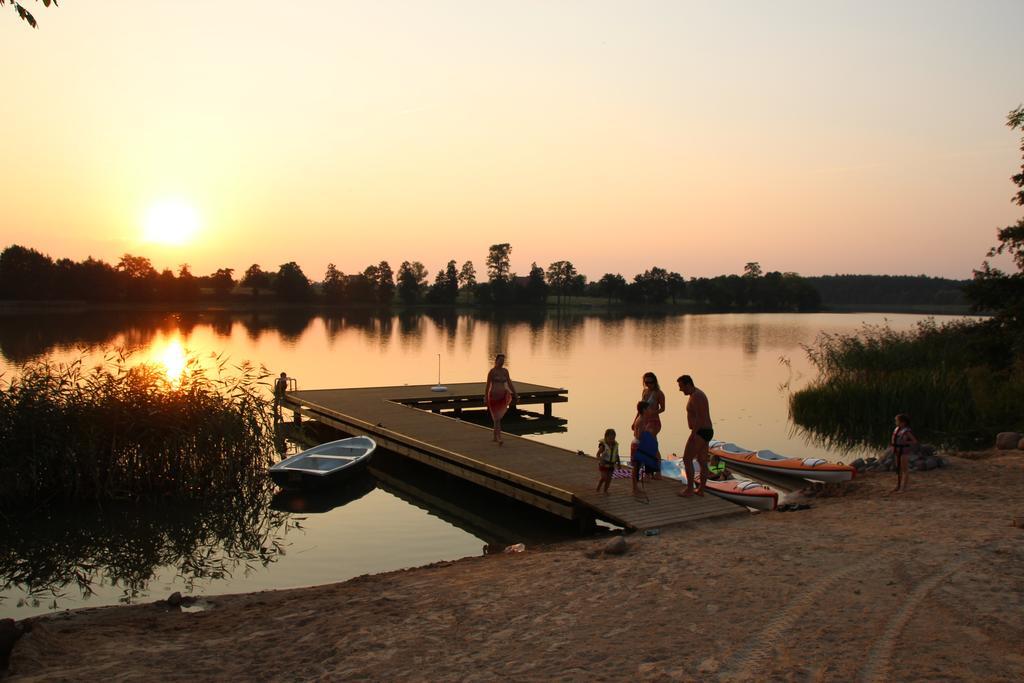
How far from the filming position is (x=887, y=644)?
5.92m

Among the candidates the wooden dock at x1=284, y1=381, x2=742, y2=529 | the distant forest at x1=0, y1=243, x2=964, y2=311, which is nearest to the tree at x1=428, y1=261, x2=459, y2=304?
the distant forest at x1=0, y1=243, x2=964, y2=311

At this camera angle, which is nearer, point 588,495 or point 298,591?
point 298,591

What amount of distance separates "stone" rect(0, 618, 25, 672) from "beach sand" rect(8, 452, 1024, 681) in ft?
0.36

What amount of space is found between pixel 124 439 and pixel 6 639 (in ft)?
23.0

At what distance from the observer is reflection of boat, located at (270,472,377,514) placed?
13.4 meters

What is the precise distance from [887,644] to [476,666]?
326 cm

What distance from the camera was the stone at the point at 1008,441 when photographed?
16.4 m

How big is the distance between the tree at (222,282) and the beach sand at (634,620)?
378ft

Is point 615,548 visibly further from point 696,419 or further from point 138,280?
point 138,280

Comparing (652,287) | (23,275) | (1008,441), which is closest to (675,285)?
(652,287)

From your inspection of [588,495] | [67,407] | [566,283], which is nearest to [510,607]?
[588,495]

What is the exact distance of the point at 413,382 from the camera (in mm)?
32469

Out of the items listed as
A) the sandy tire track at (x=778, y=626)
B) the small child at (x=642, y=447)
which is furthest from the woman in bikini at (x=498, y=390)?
the sandy tire track at (x=778, y=626)

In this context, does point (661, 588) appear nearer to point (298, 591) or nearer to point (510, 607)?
point (510, 607)
